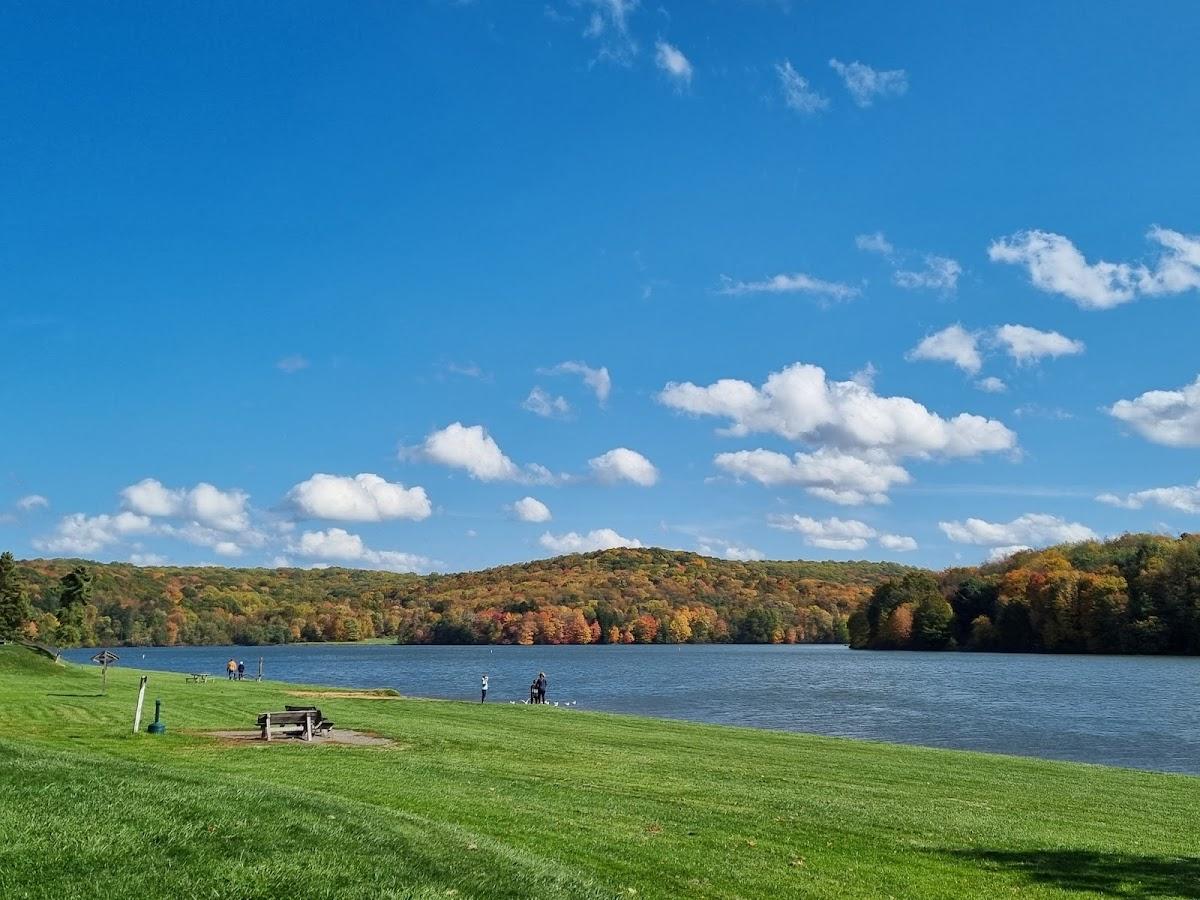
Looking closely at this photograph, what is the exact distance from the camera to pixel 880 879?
11219mm

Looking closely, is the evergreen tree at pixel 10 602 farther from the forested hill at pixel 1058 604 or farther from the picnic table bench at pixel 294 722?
the forested hill at pixel 1058 604

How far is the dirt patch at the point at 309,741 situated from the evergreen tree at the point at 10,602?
58.4m

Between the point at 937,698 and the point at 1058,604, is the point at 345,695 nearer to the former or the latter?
the point at 937,698

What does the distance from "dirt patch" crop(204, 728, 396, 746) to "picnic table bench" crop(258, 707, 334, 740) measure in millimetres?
187

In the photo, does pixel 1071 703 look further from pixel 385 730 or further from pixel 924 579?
pixel 924 579

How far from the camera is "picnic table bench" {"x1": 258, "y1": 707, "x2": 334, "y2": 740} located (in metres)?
23.5

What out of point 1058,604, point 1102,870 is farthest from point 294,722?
point 1058,604

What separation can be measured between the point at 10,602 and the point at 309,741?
64.0 m

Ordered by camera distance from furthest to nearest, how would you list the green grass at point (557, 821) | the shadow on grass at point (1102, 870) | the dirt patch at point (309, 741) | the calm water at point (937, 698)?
the calm water at point (937, 698)
the dirt patch at point (309, 741)
the shadow on grass at point (1102, 870)
the green grass at point (557, 821)

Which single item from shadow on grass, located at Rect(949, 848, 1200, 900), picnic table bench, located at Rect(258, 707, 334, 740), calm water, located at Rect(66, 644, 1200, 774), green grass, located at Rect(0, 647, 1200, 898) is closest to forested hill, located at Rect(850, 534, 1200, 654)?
calm water, located at Rect(66, 644, 1200, 774)

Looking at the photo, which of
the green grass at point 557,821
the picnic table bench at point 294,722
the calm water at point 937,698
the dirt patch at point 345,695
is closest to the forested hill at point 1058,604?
the calm water at point 937,698

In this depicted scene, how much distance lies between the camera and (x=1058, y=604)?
127 metres

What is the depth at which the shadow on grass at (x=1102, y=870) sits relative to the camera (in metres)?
11.6

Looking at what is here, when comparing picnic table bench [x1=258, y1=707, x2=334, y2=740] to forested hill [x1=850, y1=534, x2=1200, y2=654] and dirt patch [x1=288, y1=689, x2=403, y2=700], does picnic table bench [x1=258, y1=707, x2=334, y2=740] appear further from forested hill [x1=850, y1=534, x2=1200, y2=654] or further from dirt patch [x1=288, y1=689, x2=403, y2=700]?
forested hill [x1=850, y1=534, x2=1200, y2=654]
